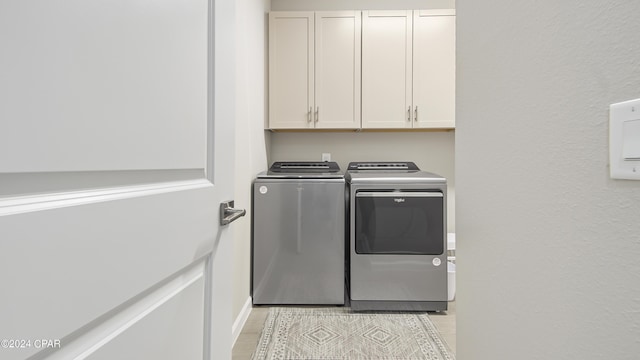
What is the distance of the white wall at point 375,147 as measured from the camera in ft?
9.51

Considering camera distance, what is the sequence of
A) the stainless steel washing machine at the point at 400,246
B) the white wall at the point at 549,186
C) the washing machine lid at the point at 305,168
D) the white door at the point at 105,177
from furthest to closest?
the washing machine lid at the point at 305,168 < the stainless steel washing machine at the point at 400,246 < the white wall at the point at 549,186 < the white door at the point at 105,177

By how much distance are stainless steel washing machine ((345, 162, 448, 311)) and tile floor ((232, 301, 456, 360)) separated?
0.09 m

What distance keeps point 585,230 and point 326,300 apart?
1900 millimetres

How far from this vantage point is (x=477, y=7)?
2.52 feet

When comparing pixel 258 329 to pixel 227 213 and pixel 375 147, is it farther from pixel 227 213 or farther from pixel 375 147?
pixel 375 147

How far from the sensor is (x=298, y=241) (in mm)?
2168

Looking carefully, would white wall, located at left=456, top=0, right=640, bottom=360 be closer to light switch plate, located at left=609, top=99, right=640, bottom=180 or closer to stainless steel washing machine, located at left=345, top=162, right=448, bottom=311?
light switch plate, located at left=609, top=99, right=640, bottom=180

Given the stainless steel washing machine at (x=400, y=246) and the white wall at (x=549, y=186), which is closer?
the white wall at (x=549, y=186)

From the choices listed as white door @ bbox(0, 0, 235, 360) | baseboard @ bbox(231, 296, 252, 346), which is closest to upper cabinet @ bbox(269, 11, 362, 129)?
baseboard @ bbox(231, 296, 252, 346)

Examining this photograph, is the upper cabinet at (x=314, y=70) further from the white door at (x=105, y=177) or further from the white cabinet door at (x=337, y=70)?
the white door at (x=105, y=177)

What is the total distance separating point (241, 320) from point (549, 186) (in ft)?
6.04

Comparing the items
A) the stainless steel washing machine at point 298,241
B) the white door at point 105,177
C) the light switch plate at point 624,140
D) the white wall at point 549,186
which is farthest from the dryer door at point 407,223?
the light switch plate at point 624,140

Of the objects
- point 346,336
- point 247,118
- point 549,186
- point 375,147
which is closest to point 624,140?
point 549,186

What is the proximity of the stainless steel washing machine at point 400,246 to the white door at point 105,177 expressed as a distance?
156 cm
